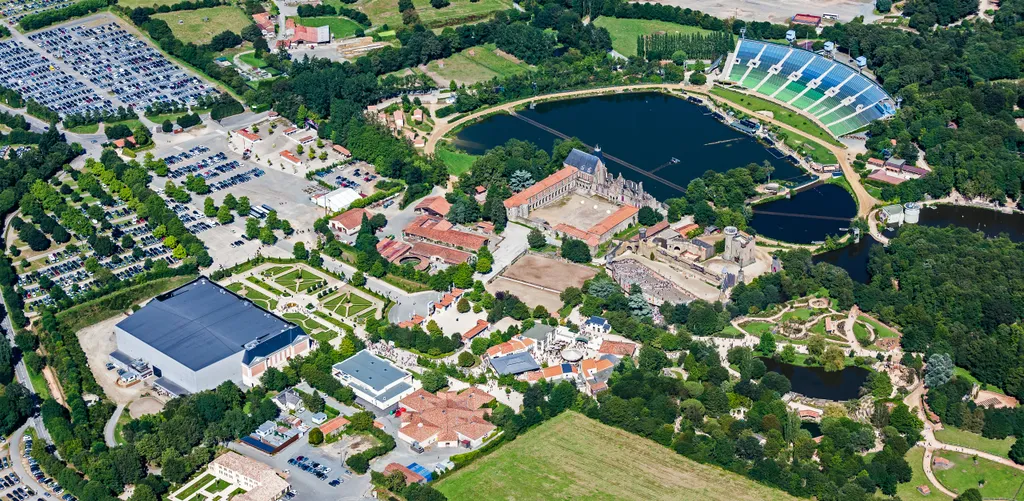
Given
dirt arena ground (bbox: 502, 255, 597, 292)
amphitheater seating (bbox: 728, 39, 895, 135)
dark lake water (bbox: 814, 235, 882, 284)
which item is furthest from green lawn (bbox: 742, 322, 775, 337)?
amphitheater seating (bbox: 728, 39, 895, 135)

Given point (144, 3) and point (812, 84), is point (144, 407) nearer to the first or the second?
point (812, 84)

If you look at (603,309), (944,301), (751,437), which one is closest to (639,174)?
(603,309)

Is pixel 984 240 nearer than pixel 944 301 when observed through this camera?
No

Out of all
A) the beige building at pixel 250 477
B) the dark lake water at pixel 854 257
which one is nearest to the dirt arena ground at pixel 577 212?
the dark lake water at pixel 854 257

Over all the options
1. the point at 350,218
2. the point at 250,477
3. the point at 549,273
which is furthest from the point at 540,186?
the point at 250,477

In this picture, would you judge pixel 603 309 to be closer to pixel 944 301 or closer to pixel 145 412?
pixel 944 301

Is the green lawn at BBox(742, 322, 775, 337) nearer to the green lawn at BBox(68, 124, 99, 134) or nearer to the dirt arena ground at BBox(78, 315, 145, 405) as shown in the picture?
the dirt arena ground at BBox(78, 315, 145, 405)
